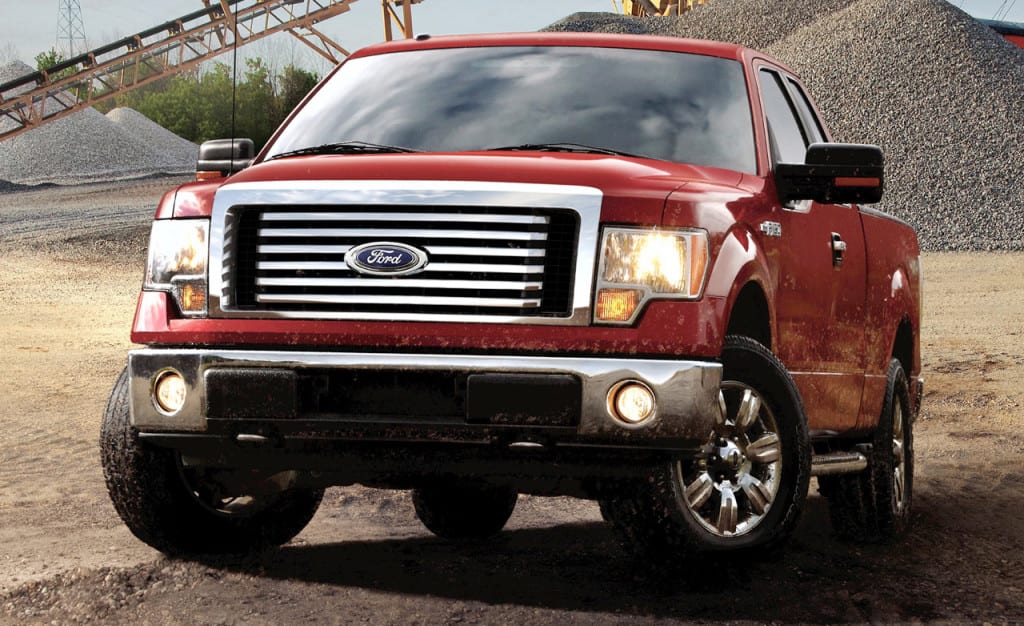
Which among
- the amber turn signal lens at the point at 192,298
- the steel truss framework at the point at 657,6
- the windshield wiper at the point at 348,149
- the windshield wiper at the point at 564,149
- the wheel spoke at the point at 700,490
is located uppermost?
the steel truss framework at the point at 657,6

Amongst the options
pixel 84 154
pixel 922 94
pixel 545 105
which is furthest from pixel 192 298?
pixel 84 154

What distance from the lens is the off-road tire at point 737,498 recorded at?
5117mm

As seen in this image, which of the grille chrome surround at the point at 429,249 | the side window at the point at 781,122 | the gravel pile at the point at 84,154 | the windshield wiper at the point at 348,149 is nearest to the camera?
the grille chrome surround at the point at 429,249

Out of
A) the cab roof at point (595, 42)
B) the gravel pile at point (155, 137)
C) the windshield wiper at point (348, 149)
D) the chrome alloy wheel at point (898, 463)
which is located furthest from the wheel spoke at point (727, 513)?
the gravel pile at point (155, 137)

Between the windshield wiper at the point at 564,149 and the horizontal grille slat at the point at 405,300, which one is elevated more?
the windshield wiper at the point at 564,149

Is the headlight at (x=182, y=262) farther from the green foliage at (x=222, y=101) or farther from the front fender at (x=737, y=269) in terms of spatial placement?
the green foliage at (x=222, y=101)

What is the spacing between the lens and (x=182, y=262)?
5.33 m

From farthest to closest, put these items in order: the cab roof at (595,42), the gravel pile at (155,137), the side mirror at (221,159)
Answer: the gravel pile at (155,137) < the cab roof at (595,42) < the side mirror at (221,159)

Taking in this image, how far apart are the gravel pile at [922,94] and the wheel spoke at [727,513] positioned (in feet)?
98.4

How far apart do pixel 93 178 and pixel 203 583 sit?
150 ft

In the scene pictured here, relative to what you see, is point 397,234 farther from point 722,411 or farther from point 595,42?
point 595,42

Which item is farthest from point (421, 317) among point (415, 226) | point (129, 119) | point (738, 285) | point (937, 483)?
point (129, 119)

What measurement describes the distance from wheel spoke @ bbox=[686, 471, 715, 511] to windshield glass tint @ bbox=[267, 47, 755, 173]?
1.29 m

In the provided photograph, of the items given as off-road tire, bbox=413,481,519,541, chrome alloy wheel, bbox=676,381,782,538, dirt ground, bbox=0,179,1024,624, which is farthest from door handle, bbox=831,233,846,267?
off-road tire, bbox=413,481,519,541
